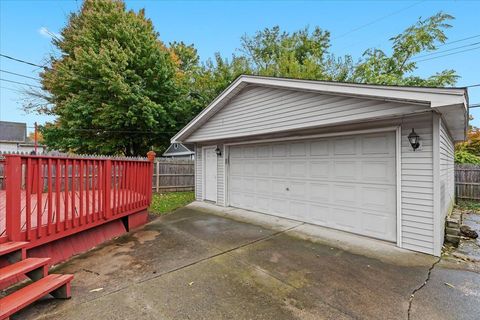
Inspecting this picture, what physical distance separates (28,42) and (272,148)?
45.8 ft

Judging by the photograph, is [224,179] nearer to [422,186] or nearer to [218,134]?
[218,134]

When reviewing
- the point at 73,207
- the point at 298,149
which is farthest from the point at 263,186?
the point at 73,207

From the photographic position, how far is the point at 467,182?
9.07 metres

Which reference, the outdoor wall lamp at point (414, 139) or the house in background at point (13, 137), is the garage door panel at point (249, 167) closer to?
the outdoor wall lamp at point (414, 139)

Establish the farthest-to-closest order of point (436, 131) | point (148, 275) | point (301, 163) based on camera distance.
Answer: point (301, 163) < point (436, 131) < point (148, 275)

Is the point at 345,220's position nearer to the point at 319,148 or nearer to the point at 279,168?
the point at 319,148

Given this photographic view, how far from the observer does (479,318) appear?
2.38 meters

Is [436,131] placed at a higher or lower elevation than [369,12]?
lower

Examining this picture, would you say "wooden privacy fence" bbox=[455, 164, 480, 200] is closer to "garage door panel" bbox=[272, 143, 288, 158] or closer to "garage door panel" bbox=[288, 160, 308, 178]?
"garage door panel" bbox=[288, 160, 308, 178]

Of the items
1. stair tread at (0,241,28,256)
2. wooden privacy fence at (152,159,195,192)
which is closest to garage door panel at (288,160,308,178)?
stair tread at (0,241,28,256)

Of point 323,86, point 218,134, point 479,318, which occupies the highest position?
point 323,86

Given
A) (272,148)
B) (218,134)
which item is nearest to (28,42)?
(218,134)

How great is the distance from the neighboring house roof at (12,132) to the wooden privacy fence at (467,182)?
1432 inches

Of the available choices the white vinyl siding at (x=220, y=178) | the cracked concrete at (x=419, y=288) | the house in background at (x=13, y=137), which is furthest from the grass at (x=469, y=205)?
the house in background at (x=13, y=137)
